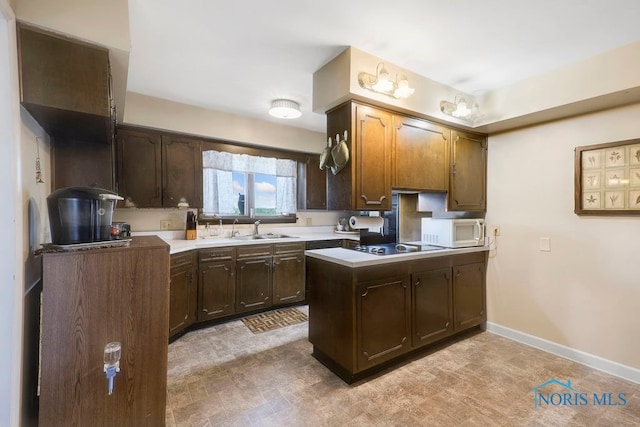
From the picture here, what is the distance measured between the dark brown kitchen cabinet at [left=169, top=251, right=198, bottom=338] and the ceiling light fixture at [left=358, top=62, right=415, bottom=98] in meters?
2.36

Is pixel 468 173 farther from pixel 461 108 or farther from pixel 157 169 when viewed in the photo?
pixel 157 169

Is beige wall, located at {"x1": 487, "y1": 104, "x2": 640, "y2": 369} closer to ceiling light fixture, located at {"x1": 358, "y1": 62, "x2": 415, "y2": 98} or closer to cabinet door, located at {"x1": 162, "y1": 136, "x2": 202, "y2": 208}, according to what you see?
ceiling light fixture, located at {"x1": 358, "y1": 62, "x2": 415, "y2": 98}

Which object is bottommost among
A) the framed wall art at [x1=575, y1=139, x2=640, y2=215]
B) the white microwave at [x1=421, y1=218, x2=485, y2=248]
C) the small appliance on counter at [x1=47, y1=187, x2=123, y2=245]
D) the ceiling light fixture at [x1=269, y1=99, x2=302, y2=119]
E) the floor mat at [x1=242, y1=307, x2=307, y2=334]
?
the floor mat at [x1=242, y1=307, x2=307, y2=334]

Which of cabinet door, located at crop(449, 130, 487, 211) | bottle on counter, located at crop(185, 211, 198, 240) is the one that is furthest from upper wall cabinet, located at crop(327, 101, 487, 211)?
bottle on counter, located at crop(185, 211, 198, 240)

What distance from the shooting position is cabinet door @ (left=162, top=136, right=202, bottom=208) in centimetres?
323

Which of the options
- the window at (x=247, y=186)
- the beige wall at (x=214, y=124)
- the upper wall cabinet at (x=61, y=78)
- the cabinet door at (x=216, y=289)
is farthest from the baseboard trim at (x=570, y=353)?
the upper wall cabinet at (x=61, y=78)

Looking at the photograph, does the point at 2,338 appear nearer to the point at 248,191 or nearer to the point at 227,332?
the point at 227,332

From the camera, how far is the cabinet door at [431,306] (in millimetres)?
2449

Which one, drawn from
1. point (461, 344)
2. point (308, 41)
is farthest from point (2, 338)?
point (461, 344)

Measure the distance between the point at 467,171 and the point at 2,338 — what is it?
362cm

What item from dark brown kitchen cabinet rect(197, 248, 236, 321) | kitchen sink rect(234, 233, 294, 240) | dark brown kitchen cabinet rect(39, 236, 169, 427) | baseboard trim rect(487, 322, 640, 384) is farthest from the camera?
kitchen sink rect(234, 233, 294, 240)

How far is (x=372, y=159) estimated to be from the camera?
235 centimetres

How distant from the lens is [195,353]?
2580 millimetres

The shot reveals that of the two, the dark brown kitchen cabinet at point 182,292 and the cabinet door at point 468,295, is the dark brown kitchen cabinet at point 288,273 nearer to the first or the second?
the dark brown kitchen cabinet at point 182,292
